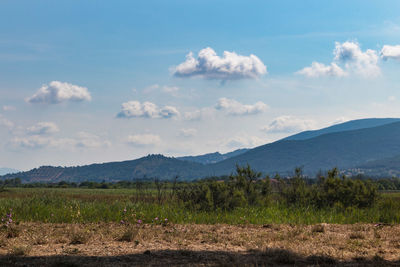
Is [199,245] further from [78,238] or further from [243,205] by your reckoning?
[243,205]

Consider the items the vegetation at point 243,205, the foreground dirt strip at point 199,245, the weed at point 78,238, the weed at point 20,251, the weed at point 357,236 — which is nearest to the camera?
the foreground dirt strip at point 199,245

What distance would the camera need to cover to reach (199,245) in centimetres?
1008

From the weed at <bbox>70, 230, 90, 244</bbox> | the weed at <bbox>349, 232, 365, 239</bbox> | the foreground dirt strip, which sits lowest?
the weed at <bbox>349, 232, 365, 239</bbox>

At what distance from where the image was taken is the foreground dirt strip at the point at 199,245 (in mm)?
8367

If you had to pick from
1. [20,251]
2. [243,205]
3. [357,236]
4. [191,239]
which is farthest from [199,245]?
[243,205]

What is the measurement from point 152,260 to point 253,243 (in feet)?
9.41

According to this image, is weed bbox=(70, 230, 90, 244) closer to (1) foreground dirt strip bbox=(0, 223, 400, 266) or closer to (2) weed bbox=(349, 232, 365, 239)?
(1) foreground dirt strip bbox=(0, 223, 400, 266)

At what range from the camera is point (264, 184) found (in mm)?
20266

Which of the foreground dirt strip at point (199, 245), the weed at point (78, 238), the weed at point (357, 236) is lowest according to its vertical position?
the weed at point (357, 236)

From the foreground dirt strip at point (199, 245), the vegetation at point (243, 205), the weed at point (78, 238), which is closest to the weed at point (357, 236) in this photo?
the foreground dirt strip at point (199, 245)

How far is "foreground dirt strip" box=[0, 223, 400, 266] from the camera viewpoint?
837 cm

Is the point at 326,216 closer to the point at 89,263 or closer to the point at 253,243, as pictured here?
the point at 253,243

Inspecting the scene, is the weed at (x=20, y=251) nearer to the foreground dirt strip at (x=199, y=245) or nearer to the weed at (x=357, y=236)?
the foreground dirt strip at (x=199, y=245)

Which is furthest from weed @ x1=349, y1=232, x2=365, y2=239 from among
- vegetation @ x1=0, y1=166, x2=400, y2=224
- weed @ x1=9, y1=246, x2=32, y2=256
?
weed @ x1=9, y1=246, x2=32, y2=256
